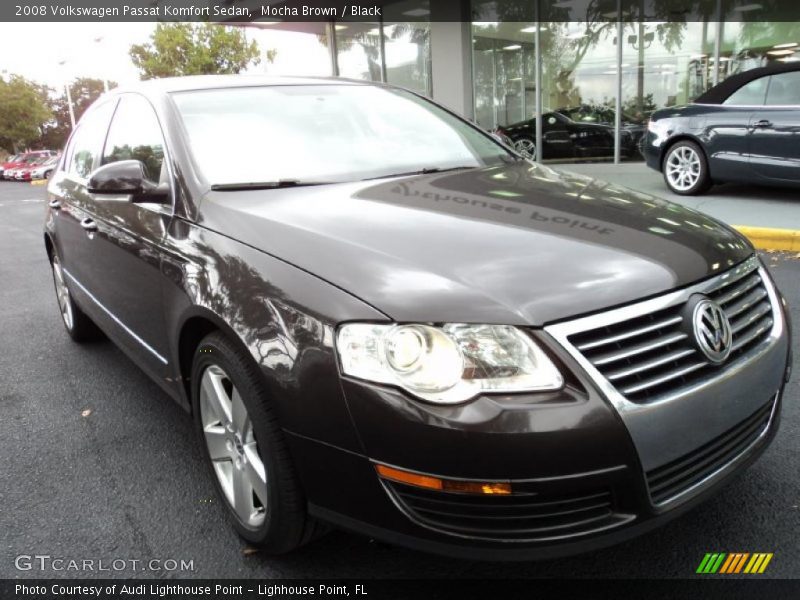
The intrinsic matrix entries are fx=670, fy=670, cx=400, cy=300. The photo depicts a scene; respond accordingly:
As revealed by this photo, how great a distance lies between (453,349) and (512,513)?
1.40ft

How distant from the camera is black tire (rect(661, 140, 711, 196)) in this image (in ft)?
26.2

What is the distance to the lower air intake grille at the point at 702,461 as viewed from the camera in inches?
68.0

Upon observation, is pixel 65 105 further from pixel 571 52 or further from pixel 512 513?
pixel 512 513

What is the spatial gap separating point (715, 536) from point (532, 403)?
1.05 meters

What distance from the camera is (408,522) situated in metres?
1.70

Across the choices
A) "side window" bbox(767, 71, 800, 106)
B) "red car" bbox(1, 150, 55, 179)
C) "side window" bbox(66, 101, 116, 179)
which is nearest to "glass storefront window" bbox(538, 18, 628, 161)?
"side window" bbox(767, 71, 800, 106)

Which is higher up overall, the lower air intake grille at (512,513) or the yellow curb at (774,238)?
the lower air intake grille at (512,513)

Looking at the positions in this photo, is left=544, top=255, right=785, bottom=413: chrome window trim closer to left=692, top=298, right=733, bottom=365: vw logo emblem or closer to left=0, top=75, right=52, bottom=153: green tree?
left=692, top=298, right=733, bottom=365: vw logo emblem

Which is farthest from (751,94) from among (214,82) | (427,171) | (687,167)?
(214,82)

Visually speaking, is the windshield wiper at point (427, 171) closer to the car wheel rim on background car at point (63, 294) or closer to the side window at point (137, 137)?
the side window at point (137, 137)

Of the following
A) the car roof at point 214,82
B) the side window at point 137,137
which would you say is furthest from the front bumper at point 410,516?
the car roof at point 214,82

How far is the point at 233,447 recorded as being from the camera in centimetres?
223

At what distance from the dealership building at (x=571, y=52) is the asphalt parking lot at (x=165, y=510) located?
909 centimetres

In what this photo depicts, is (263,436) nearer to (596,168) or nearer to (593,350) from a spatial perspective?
(593,350)
